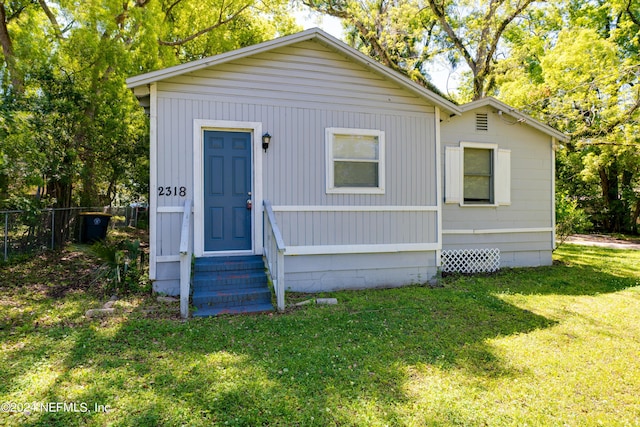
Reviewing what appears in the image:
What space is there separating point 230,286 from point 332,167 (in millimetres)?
2474

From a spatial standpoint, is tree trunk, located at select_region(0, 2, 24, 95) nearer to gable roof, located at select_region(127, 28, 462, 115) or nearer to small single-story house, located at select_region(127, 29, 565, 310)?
gable roof, located at select_region(127, 28, 462, 115)

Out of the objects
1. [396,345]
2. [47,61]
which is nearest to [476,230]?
[396,345]

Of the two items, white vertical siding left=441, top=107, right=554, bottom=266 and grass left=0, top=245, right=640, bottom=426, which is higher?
white vertical siding left=441, top=107, right=554, bottom=266

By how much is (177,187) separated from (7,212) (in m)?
4.12

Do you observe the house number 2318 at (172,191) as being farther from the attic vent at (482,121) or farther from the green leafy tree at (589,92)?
the green leafy tree at (589,92)

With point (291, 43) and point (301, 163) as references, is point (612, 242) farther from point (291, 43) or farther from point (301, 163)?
point (291, 43)

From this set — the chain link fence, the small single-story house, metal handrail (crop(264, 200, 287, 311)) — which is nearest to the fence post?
the chain link fence

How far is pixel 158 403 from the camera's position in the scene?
2.70 metres

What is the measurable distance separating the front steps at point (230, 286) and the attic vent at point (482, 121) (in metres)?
5.49

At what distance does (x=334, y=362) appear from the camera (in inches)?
135

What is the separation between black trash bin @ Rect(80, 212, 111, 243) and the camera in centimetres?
980

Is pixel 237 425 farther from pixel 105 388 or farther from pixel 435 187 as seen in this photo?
pixel 435 187

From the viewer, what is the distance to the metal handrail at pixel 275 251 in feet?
15.6

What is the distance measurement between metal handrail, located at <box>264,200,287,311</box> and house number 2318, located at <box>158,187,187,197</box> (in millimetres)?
1209
